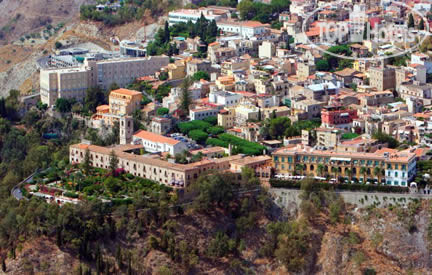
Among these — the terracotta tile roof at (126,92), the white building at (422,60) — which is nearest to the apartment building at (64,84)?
the terracotta tile roof at (126,92)

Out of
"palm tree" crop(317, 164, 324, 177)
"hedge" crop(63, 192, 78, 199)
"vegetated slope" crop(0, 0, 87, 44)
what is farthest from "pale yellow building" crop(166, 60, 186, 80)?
"vegetated slope" crop(0, 0, 87, 44)

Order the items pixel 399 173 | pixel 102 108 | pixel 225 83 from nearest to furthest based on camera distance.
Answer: pixel 399 173, pixel 102 108, pixel 225 83

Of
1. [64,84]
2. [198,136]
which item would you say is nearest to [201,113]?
[198,136]

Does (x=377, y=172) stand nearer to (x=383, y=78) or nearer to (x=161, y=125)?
(x=161, y=125)

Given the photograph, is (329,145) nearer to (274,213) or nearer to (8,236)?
(274,213)

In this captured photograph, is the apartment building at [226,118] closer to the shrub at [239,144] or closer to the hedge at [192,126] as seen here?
the hedge at [192,126]

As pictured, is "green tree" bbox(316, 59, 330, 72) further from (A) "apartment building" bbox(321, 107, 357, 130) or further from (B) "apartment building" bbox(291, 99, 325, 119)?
(A) "apartment building" bbox(321, 107, 357, 130)

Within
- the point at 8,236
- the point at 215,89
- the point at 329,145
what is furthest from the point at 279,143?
the point at 8,236
